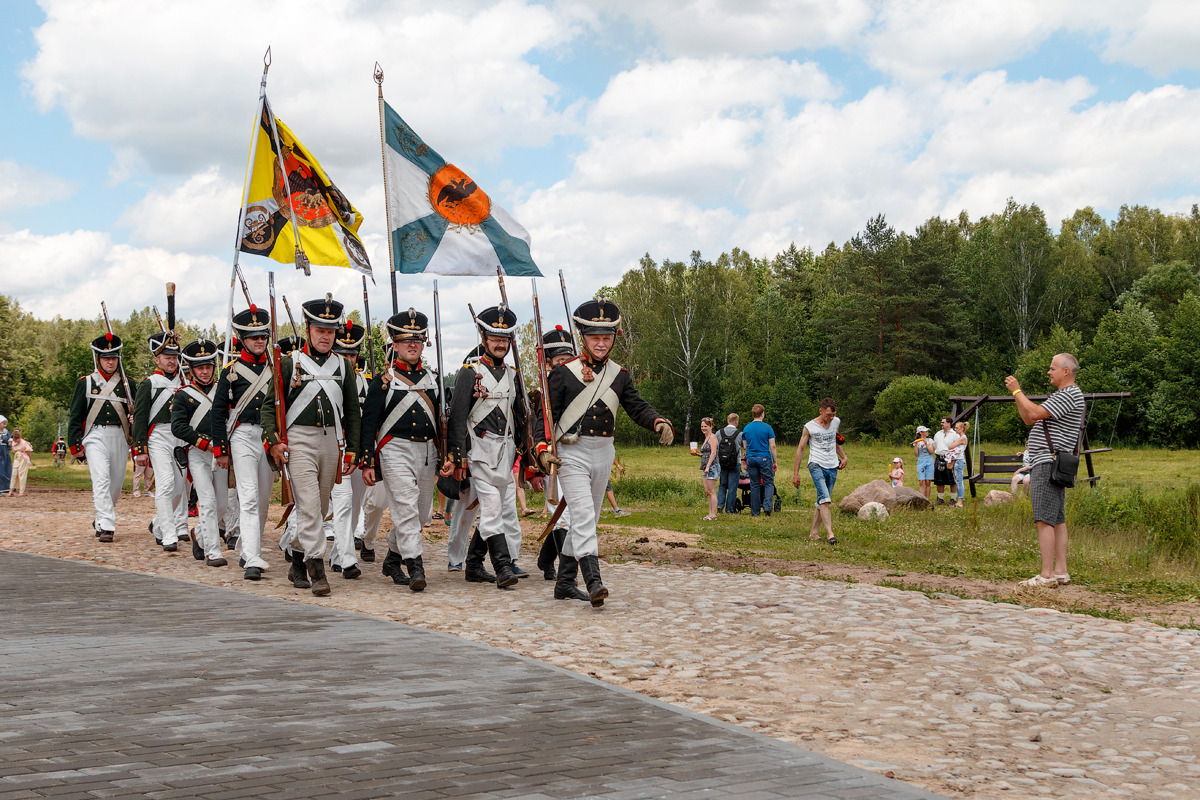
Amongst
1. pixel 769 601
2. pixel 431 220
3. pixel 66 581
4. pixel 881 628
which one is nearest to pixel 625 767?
pixel 881 628

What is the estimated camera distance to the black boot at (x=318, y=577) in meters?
9.49

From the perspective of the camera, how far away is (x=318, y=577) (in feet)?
31.7

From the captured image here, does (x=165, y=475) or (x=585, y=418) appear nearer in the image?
(x=585, y=418)

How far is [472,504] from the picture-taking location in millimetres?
10734

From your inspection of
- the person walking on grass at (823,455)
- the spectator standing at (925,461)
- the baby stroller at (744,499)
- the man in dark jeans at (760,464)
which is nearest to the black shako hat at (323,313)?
the person walking on grass at (823,455)

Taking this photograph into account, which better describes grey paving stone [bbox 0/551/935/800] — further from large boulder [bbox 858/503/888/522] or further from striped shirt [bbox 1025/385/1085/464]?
large boulder [bbox 858/503/888/522]

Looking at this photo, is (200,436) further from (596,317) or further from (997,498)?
(997,498)

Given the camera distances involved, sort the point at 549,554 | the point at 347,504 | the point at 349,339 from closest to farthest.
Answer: the point at 549,554
the point at 347,504
the point at 349,339

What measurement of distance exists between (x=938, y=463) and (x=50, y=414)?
6713 centimetres

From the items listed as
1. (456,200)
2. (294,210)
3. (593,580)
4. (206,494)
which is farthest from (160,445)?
(593,580)

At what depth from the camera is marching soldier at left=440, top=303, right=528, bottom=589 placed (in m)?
10.0

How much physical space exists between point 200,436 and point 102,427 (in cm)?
264

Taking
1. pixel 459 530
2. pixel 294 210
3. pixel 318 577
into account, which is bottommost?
pixel 318 577

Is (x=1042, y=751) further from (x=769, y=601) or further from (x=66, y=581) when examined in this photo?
(x=66, y=581)
